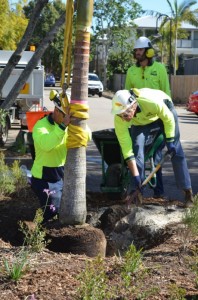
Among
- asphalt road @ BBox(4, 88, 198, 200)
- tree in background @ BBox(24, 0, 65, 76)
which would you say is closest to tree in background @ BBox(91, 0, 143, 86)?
tree in background @ BBox(24, 0, 65, 76)

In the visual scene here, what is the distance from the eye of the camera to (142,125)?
24.5 feet

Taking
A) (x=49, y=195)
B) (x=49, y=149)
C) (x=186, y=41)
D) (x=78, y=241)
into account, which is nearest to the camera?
(x=78, y=241)

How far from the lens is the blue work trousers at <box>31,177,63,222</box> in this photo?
658 centimetres

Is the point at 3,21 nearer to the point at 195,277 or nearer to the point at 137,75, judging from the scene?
the point at 137,75

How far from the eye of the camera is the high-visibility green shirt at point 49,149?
6.39 metres

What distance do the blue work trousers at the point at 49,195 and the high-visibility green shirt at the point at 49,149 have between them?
0.19 ft

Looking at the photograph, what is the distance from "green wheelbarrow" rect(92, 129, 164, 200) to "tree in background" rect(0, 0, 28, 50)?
18901 millimetres

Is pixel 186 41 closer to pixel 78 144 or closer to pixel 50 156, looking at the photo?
pixel 50 156

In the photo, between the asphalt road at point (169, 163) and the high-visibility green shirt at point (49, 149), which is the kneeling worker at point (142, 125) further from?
the asphalt road at point (169, 163)

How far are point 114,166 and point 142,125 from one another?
1016 mm

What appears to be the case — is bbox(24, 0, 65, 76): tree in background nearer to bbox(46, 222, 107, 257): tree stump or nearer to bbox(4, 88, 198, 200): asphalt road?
bbox(4, 88, 198, 200): asphalt road

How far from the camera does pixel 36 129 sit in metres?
6.55

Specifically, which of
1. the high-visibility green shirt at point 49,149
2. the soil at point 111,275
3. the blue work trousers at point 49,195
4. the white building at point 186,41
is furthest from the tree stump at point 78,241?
the white building at point 186,41

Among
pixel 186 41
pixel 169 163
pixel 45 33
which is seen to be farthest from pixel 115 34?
pixel 169 163
